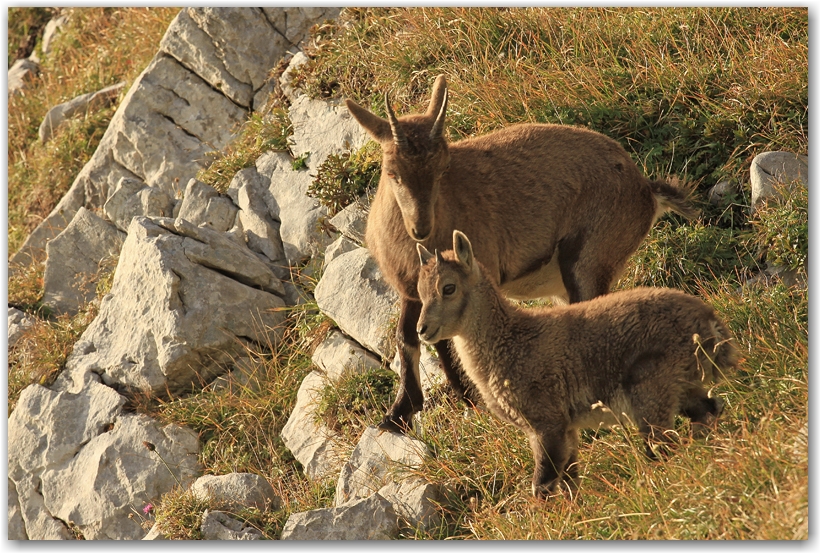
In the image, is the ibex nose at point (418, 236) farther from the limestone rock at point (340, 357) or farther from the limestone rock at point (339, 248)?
the limestone rock at point (339, 248)

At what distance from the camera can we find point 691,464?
5805mm

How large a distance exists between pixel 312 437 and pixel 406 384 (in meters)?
1.37

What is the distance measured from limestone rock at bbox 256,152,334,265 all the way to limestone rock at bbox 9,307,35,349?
3178mm

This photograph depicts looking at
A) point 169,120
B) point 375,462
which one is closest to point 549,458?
point 375,462

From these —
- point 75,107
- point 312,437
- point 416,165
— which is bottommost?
point 312,437

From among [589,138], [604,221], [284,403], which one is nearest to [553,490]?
[604,221]

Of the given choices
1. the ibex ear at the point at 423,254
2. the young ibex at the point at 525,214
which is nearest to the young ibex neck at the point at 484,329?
the ibex ear at the point at 423,254

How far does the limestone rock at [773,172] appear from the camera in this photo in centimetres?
859

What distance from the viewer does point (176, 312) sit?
9.81 meters

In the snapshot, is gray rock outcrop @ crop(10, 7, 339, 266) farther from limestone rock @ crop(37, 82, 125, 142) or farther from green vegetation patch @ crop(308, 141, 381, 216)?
green vegetation patch @ crop(308, 141, 381, 216)

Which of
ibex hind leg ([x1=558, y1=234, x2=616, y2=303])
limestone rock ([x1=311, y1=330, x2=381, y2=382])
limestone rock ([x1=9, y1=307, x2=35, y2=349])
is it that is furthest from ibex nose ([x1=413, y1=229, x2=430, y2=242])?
limestone rock ([x1=9, y1=307, x2=35, y2=349])

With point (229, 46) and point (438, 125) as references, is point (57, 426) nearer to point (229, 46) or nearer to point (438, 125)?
point (438, 125)

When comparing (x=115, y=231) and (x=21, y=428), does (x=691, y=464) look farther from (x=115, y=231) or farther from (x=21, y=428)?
(x=115, y=231)

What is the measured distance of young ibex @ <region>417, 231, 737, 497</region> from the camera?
5.96 meters
